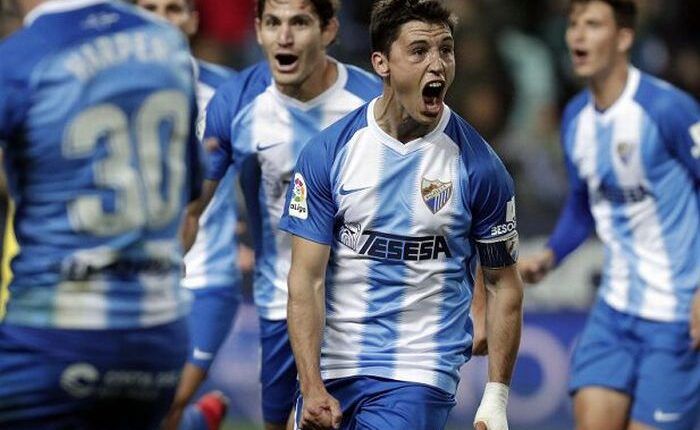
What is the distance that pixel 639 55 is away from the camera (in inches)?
533

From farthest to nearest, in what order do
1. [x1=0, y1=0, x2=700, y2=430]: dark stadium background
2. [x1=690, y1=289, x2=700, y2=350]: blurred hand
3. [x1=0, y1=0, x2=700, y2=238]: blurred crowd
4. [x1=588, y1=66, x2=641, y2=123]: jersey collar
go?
[x1=0, y1=0, x2=700, y2=238]: blurred crowd
[x1=0, y1=0, x2=700, y2=430]: dark stadium background
[x1=588, y1=66, x2=641, y2=123]: jersey collar
[x1=690, y1=289, x2=700, y2=350]: blurred hand

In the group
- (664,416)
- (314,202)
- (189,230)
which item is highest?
(314,202)

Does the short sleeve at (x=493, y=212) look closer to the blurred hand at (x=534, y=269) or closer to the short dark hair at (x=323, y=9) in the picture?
the short dark hair at (x=323, y=9)

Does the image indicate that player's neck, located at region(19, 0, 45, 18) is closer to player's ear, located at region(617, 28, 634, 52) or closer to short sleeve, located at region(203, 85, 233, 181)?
short sleeve, located at region(203, 85, 233, 181)

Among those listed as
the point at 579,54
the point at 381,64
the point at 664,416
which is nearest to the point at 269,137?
the point at 381,64

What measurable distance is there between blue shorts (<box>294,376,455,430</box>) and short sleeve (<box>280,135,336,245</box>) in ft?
1.81

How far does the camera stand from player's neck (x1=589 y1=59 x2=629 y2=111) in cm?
841

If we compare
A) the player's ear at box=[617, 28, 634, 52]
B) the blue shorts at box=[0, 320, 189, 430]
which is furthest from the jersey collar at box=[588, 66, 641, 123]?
the blue shorts at box=[0, 320, 189, 430]

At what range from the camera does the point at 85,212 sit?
477 cm

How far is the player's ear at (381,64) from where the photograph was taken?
19.9ft

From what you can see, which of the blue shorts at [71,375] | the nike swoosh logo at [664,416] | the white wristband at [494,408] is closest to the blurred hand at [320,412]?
the white wristband at [494,408]

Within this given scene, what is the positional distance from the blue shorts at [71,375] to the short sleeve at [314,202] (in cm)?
123

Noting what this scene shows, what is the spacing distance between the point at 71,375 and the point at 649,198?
4.12 metres

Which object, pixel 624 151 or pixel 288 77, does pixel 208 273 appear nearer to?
pixel 288 77
